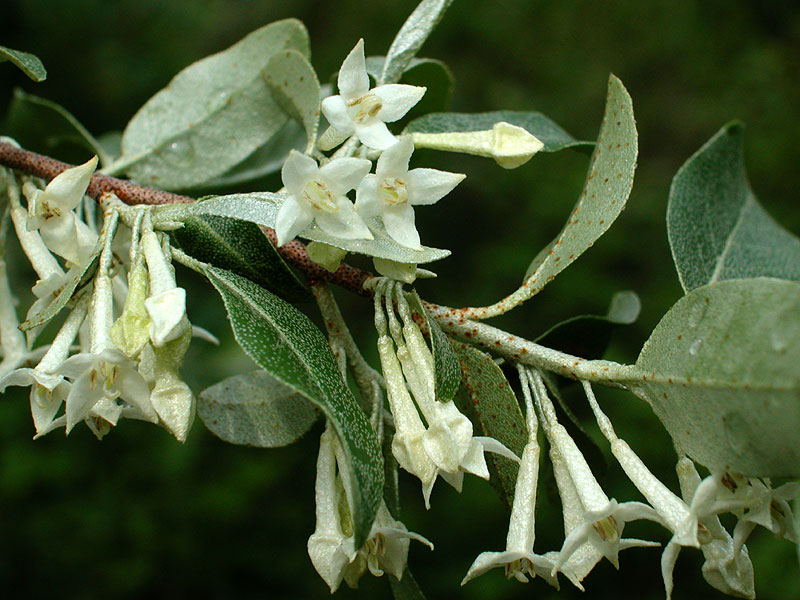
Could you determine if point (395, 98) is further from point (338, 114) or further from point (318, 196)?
point (318, 196)

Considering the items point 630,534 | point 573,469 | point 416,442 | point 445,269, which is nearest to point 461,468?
point 416,442

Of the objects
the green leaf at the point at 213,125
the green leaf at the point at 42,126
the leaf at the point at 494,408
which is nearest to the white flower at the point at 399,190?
the leaf at the point at 494,408

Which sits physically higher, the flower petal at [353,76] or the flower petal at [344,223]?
the flower petal at [353,76]

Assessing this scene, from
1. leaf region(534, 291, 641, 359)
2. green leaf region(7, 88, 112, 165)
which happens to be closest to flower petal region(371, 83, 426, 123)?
leaf region(534, 291, 641, 359)

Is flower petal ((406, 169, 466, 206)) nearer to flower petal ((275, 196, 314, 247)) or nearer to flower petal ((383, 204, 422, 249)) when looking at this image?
flower petal ((383, 204, 422, 249))

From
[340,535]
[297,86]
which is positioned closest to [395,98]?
[297,86]

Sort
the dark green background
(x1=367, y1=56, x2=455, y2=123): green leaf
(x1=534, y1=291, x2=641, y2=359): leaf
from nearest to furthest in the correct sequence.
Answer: (x1=534, y1=291, x2=641, y2=359): leaf, (x1=367, y1=56, x2=455, y2=123): green leaf, the dark green background

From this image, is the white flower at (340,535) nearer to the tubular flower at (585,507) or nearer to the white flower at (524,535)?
the white flower at (524,535)
